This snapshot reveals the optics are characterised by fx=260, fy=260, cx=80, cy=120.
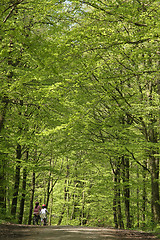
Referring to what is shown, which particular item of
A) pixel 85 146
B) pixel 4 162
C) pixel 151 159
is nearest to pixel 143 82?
pixel 151 159

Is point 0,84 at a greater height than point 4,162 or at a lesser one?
greater

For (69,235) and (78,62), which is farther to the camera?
(78,62)

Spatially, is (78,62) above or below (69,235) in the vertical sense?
above

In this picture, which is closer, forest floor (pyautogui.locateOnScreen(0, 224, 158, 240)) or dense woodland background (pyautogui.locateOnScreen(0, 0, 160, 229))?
dense woodland background (pyautogui.locateOnScreen(0, 0, 160, 229))

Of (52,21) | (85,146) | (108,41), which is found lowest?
(85,146)

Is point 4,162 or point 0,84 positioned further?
point 4,162

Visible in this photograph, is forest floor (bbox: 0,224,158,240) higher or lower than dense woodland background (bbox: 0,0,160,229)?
lower

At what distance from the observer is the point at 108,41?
848 centimetres

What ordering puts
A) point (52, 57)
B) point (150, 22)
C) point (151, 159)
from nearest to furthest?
point (150, 22) < point (52, 57) < point (151, 159)

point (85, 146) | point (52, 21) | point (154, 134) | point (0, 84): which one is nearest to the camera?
point (0, 84)

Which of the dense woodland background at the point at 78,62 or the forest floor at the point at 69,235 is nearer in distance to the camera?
the dense woodland background at the point at 78,62

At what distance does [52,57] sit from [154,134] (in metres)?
8.02

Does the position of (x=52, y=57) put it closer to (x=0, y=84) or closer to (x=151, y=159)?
(x=0, y=84)

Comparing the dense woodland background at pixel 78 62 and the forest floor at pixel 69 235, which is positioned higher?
the dense woodland background at pixel 78 62
